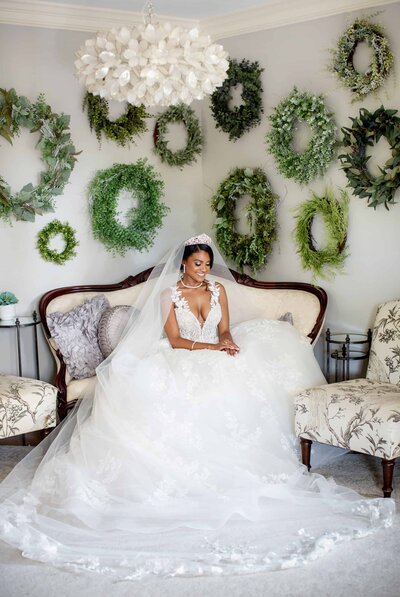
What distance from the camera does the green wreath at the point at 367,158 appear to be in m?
4.67

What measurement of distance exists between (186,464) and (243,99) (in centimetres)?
298

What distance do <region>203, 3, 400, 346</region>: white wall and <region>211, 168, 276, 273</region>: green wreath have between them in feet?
0.36

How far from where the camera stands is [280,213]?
18.2 feet

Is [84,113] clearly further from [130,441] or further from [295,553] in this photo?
[295,553]

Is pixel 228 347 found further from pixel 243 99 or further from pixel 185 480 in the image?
pixel 243 99

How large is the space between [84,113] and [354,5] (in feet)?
6.93

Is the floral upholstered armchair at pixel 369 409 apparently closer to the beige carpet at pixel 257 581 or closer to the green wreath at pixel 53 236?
the beige carpet at pixel 257 581

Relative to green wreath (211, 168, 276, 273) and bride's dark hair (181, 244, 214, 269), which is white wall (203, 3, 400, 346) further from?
bride's dark hair (181, 244, 214, 269)

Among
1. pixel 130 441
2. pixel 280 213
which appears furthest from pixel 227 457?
pixel 280 213

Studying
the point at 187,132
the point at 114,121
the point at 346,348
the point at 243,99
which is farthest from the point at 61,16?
the point at 346,348

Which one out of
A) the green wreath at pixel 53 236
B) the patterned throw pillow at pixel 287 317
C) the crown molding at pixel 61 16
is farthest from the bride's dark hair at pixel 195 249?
the crown molding at pixel 61 16

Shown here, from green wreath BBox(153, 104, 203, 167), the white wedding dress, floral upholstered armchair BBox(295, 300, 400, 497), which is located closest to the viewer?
the white wedding dress

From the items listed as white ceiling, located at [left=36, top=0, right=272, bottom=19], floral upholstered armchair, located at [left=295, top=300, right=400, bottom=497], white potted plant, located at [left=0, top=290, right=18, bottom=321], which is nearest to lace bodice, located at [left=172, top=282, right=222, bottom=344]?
floral upholstered armchair, located at [left=295, top=300, right=400, bottom=497]

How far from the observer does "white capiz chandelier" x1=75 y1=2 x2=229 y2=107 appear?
3.17 meters
